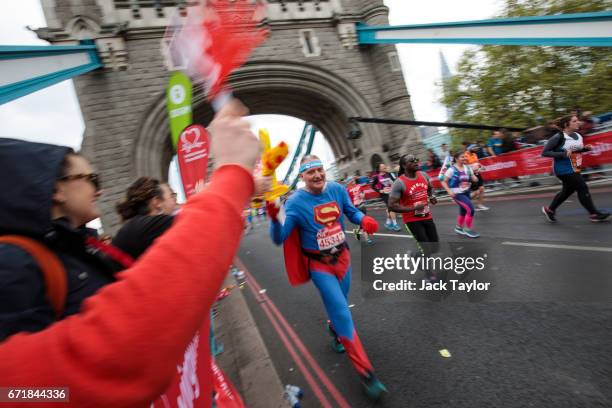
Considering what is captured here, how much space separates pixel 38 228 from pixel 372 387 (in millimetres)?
2688

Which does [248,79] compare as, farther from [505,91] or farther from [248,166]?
[248,166]

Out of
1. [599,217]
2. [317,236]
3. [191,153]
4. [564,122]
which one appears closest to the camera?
[317,236]

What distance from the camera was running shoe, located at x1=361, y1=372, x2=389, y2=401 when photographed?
2.65 m

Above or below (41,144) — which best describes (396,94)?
above

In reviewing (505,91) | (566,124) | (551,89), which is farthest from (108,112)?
(551,89)

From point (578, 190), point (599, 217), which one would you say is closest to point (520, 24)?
point (578, 190)

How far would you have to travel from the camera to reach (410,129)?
19.0 m

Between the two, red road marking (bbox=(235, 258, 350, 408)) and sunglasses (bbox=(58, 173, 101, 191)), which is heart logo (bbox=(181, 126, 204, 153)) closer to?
red road marking (bbox=(235, 258, 350, 408))

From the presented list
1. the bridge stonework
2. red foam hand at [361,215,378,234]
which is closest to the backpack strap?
red foam hand at [361,215,378,234]

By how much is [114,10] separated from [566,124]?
1961cm

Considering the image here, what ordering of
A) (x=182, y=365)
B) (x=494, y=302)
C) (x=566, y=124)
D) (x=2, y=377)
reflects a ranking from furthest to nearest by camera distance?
1. (x=566, y=124)
2. (x=494, y=302)
3. (x=182, y=365)
4. (x=2, y=377)

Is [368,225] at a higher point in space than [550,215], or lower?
higher

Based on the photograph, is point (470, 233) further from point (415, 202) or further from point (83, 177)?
point (83, 177)

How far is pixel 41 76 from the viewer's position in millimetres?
12484
